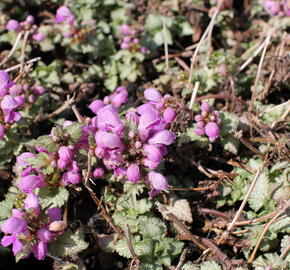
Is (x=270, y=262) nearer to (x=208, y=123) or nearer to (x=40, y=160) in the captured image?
(x=208, y=123)

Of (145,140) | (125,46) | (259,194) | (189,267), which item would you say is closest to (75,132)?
(145,140)

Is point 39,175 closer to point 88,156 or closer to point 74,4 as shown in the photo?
point 88,156

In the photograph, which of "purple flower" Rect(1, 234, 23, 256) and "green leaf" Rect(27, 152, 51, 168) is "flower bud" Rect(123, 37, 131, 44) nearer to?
"green leaf" Rect(27, 152, 51, 168)

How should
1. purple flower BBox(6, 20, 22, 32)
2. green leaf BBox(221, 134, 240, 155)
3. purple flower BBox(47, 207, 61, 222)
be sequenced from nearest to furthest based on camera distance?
purple flower BBox(47, 207, 61, 222) → green leaf BBox(221, 134, 240, 155) → purple flower BBox(6, 20, 22, 32)

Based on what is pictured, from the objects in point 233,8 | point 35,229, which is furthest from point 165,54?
point 35,229

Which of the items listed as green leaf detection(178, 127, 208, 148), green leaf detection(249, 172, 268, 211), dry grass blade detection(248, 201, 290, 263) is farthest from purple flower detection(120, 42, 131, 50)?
dry grass blade detection(248, 201, 290, 263)
